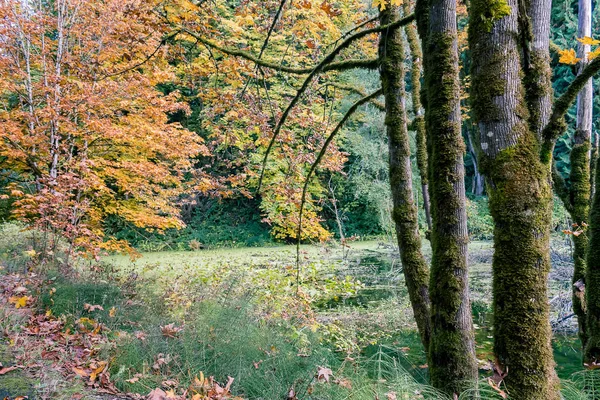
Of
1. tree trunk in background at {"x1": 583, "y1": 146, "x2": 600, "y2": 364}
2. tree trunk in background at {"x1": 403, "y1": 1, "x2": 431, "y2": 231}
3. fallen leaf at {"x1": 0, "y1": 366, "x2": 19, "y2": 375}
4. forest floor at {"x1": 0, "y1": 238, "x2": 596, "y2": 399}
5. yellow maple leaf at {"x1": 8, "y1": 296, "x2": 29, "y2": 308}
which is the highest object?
tree trunk in background at {"x1": 403, "y1": 1, "x2": 431, "y2": 231}

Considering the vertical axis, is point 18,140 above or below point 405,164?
above

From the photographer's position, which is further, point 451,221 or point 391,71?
point 391,71

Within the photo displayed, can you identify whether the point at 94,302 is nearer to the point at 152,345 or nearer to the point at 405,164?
the point at 152,345

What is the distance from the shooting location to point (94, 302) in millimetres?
4895

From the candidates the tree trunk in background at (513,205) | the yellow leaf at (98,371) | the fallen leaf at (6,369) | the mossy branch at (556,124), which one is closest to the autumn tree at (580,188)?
the mossy branch at (556,124)

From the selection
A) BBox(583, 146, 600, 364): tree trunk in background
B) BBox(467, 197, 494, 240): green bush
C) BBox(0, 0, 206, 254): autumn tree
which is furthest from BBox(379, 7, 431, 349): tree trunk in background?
BBox(467, 197, 494, 240): green bush

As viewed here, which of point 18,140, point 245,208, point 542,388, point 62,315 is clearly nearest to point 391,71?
point 542,388

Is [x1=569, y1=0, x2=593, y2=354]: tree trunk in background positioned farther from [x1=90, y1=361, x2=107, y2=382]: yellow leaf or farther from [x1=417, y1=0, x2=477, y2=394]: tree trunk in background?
[x1=90, y1=361, x2=107, y2=382]: yellow leaf

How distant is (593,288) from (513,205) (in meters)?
1.65

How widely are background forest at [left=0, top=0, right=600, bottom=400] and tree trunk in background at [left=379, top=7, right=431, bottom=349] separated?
0.02m

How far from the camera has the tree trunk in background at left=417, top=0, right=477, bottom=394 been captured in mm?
2162

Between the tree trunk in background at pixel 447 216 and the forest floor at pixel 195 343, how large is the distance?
264 mm

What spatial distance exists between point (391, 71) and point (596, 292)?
2.13 meters

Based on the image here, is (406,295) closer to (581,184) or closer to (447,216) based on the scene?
(581,184)
